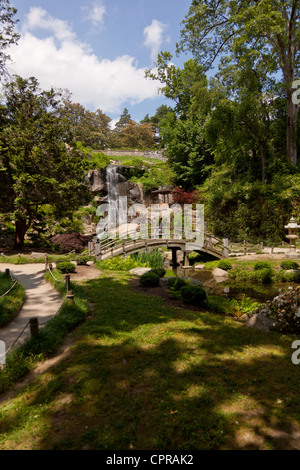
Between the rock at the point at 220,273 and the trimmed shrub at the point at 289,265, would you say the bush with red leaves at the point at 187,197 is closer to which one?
the rock at the point at 220,273

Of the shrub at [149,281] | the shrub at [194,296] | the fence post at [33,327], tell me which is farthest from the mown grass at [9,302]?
the shrub at [194,296]

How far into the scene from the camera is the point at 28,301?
27.9ft

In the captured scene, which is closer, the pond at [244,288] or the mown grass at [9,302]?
the mown grass at [9,302]

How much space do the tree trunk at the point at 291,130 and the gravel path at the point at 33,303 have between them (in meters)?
20.3

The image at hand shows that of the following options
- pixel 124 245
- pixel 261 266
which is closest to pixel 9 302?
pixel 124 245

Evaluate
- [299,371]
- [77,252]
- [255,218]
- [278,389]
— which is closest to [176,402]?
[278,389]

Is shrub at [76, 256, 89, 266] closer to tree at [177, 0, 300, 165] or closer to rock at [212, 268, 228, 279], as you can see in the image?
rock at [212, 268, 228, 279]

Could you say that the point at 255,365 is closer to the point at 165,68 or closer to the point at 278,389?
the point at 278,389

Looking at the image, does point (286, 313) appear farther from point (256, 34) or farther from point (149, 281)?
point (256, 34)

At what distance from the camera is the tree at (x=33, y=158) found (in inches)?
665

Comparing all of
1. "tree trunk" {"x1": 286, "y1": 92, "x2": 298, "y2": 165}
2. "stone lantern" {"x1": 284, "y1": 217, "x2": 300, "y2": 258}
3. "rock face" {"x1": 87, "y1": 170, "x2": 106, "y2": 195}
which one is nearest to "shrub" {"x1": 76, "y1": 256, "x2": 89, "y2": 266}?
"stone lantern" {"x1": 284, "y1": 217, "x2": 300, "y2": 258}

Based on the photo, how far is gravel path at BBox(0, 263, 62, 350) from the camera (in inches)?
246

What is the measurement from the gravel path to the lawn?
5.22ft
